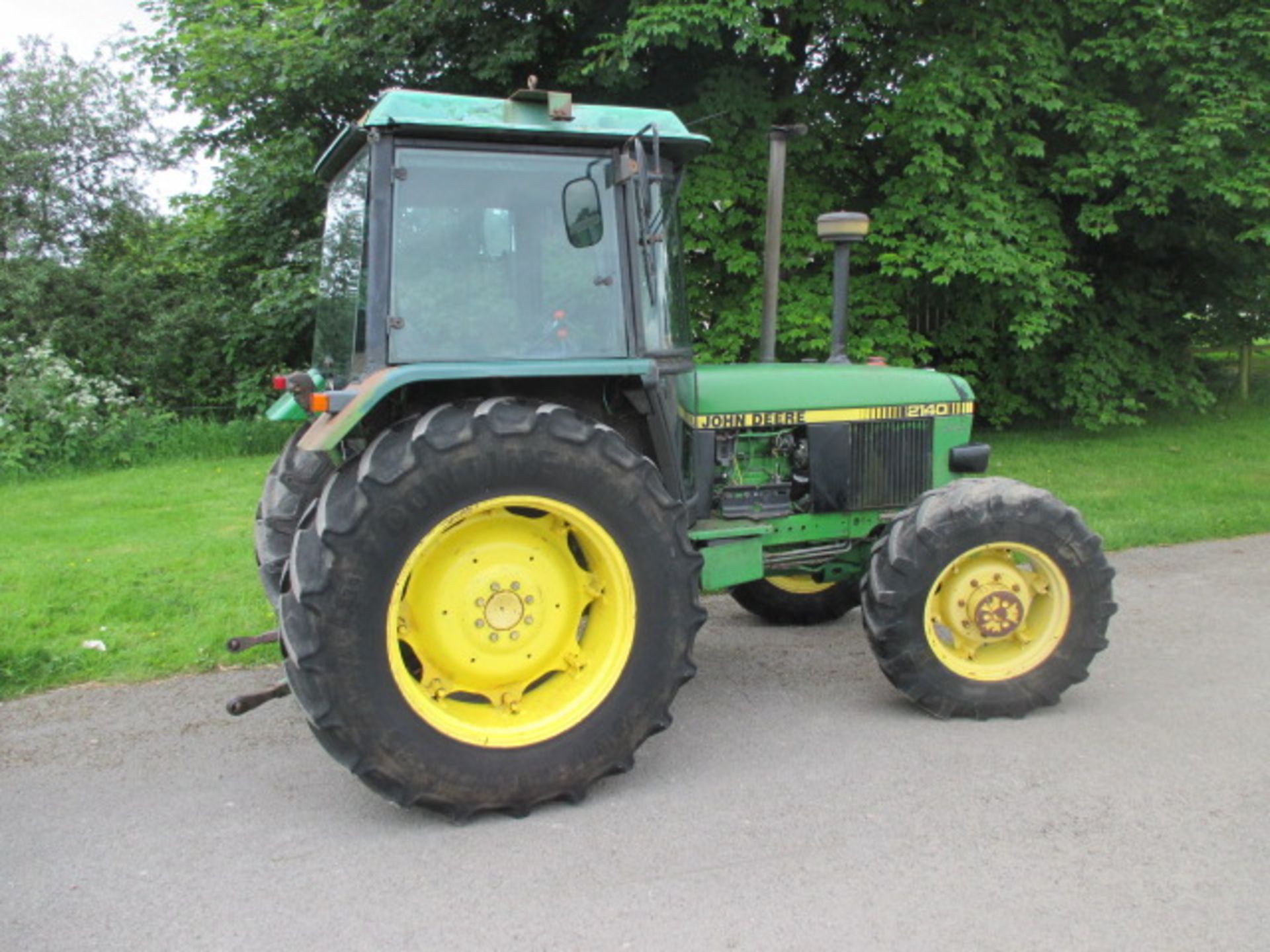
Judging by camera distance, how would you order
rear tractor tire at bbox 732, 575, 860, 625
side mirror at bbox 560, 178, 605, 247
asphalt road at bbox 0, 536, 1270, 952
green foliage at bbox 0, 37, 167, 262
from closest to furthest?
asphalt road at bbox 0, 536, 1270, 952 → side mirror at bbox 560, 178, 605, 247 → rear tractor tire at bbox 732, 575, 860, 625 → green foliage at bbox 0, 37, 167, 262

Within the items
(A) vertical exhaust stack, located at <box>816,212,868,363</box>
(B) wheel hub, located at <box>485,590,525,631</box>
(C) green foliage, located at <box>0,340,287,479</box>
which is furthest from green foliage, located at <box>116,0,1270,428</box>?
(B) wheel hub, located at <box>485,590,525,631</box>

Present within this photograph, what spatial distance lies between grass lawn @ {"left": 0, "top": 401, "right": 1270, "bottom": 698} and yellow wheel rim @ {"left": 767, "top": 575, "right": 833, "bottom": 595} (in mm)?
2481

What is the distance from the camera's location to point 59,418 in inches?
423

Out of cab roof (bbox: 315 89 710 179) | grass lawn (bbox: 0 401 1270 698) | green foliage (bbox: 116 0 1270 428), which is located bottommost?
grass lawn (bbox: 0 401 1270 698)

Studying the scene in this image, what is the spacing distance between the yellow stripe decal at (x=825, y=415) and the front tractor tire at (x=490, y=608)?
3.38 feet

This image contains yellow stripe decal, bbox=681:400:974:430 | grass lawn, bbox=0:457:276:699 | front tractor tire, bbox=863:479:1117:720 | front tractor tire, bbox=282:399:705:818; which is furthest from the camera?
grass lawn, bbox=0:457:276:699

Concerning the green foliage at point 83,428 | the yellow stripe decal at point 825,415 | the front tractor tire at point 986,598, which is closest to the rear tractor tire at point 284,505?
the yellow stripe decal at point 825,415

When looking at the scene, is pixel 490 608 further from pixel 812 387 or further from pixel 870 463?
pixel 870 463

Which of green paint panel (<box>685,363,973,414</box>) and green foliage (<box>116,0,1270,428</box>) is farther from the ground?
green foliage (<box>116,0,1270,428</box>)

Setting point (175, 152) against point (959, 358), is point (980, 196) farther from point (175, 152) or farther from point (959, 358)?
point (175, 152)

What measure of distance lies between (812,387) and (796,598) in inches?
51.1

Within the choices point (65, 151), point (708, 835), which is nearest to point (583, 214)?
point (708, 835)

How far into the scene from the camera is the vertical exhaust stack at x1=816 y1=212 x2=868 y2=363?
4801mm

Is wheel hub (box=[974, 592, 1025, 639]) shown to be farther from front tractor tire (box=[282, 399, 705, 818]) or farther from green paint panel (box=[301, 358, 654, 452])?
green paint panel (box=[301, 358, 654, 452])
